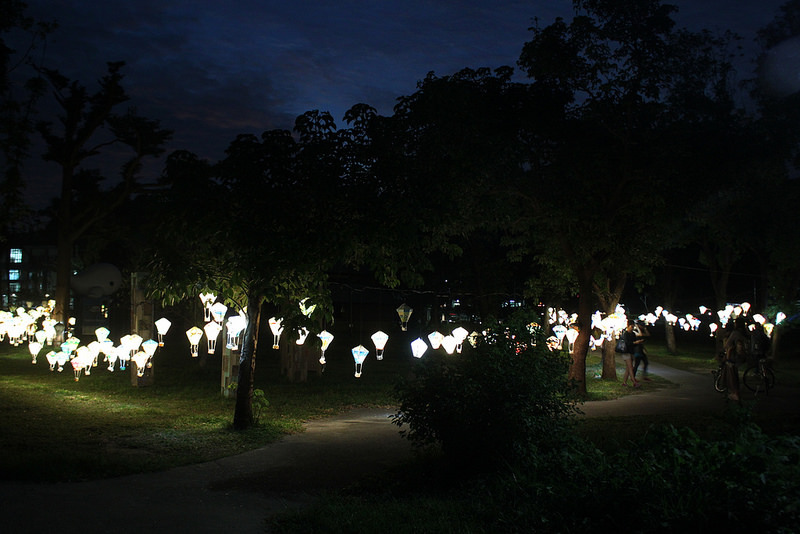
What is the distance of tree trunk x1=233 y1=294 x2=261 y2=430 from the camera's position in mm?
11703

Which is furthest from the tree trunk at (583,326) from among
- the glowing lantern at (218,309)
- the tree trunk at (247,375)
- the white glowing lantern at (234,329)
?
the tree trunk at (247,375)

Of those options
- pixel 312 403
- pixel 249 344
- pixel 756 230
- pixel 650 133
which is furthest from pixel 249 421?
pixel 756 230

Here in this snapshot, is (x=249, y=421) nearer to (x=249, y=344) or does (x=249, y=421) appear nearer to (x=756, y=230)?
(x=249, y=344)

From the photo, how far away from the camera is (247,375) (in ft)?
38.5

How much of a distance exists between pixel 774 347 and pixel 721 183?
14.0 metres

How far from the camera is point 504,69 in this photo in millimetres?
16719

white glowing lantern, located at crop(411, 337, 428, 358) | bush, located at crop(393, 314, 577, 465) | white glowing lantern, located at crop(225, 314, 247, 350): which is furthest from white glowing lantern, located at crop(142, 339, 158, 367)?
bush, located at crop(393, 314, 577, 465)

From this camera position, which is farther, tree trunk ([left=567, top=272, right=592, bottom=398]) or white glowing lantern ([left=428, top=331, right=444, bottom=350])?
tree trunk ([left=567, top=272, right=592, bottom=398])

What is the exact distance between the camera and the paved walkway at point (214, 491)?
630 cm

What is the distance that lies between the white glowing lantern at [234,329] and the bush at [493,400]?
7350mm

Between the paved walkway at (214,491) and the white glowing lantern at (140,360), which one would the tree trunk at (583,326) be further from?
the white glowing lantern at (140,360)

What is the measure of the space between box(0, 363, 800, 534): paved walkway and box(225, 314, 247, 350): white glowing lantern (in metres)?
4.07

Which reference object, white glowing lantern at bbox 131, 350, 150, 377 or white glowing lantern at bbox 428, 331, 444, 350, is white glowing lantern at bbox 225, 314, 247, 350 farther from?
white glowing lantern at bbox 428, 331, 444, 350

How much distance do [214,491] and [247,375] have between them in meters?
4.15
